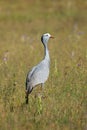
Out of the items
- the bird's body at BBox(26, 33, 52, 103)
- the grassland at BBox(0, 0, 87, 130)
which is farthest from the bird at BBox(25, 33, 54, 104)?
the grassland at BBox(0, 0, 87, 130)

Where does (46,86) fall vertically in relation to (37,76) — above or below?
below

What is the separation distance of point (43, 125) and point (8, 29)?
530 inches

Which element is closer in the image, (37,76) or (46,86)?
(37,76)

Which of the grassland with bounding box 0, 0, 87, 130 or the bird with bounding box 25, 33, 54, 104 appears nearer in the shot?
the grassland with bounding box 0, 0, 87, 130

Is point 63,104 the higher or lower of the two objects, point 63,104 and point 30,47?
the lower

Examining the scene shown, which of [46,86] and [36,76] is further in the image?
[46,86]

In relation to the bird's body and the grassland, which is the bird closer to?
the bird's body

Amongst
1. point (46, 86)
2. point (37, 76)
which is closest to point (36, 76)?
point (37, 76)

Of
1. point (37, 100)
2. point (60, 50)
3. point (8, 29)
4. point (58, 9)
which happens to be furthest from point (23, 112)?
point (58, 9)

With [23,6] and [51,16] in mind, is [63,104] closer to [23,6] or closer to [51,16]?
[51,16]

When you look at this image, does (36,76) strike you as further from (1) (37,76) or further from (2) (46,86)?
(2) (46,86)

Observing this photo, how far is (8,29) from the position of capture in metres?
20.3

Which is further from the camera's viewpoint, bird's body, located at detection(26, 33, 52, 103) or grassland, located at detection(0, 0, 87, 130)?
bird's body, located at detection(26, 33, 52, 103)

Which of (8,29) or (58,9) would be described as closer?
(8,29)
